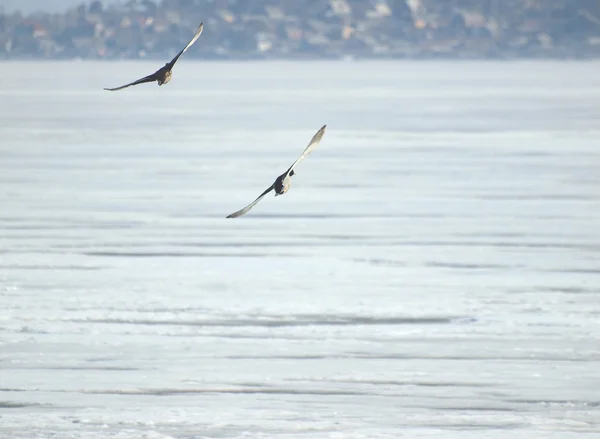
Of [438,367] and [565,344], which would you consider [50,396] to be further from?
[565,344]

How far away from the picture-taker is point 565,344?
9.07 meters

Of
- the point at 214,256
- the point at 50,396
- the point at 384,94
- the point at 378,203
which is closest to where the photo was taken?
the point at 50,396

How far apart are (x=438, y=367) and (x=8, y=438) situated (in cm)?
249

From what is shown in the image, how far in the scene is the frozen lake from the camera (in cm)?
772

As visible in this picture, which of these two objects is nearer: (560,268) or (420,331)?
→ (420,331)

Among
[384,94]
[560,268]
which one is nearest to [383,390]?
[560,268]

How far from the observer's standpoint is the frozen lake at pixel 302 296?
7.72m

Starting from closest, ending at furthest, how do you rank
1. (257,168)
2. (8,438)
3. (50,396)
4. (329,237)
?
(8,438)
(50,396)
(329,237)
(257,168)

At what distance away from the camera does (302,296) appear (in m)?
10.8

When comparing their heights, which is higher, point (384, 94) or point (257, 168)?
point (257, 168)

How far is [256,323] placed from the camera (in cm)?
977

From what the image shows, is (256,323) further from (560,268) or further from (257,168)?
(257,168)

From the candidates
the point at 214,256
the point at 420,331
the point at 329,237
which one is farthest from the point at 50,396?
the point at 329,237

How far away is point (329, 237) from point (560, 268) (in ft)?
8.60
